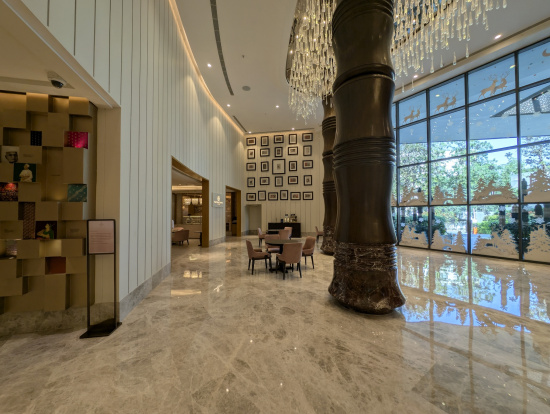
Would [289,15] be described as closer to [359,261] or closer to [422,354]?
[359,261]

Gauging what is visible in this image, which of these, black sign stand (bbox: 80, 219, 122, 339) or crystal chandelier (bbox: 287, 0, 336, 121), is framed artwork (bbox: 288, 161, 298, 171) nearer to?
crystal chandelier (bbox: 287, 0, 336, 121)

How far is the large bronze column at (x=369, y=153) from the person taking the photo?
9.39 feet

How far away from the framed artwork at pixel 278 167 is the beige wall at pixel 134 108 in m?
8.15

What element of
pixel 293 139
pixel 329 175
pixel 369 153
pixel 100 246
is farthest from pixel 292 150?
pixel 100 246

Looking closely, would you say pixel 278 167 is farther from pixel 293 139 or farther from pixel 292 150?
pixel 293 139

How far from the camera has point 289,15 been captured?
18.2 feet

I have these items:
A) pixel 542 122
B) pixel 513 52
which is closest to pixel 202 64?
pixel 513 52

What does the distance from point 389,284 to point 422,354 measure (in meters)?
0.90

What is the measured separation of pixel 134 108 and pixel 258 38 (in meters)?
4.76

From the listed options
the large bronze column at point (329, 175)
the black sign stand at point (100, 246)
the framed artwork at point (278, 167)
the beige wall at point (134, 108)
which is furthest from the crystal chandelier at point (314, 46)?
the framed artwork at point (278, 167)

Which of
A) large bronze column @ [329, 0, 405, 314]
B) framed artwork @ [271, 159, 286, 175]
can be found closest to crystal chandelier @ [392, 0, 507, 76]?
large bronze column @ [329, 0, 405, 314]

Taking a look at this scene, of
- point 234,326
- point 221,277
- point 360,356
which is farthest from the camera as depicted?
point 221,277

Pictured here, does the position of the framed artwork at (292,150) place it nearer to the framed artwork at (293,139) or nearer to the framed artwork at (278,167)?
the framed artwork at (293,139)

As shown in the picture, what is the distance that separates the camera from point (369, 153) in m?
2.87
